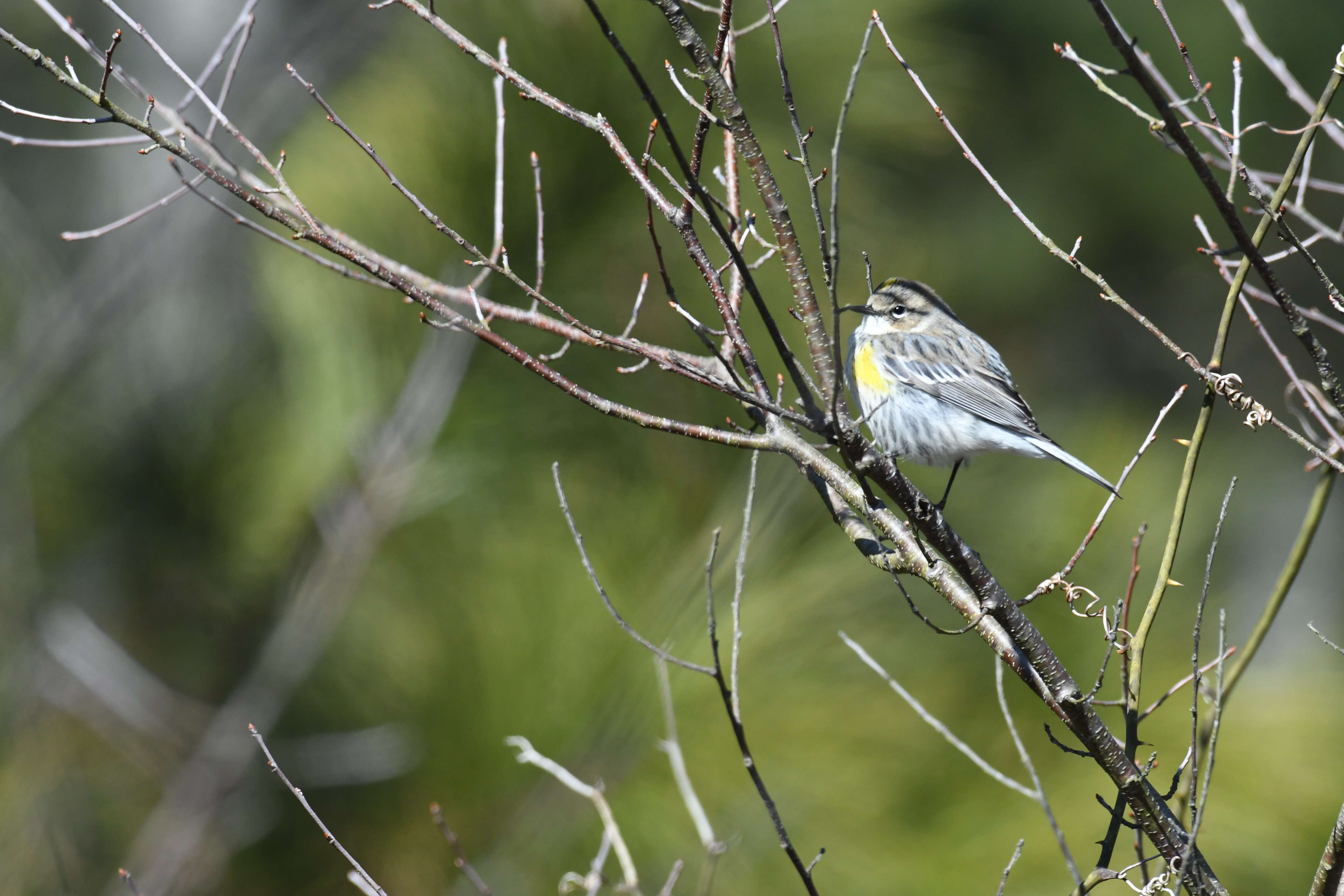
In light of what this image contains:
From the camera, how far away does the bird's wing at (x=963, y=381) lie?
234 centimetres

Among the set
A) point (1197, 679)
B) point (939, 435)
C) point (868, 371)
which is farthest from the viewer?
point (868, 371)

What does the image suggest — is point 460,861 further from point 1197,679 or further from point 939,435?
point 939,435

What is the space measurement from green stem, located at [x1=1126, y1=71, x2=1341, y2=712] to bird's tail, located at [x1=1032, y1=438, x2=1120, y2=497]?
59 centimetres

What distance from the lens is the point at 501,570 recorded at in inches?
70.9

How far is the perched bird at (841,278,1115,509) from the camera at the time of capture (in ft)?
7.28

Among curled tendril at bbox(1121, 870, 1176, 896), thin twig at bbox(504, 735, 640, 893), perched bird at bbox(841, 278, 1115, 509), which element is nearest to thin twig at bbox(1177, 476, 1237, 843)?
curled tendril at bbox(1121, 870, 1176, 896)

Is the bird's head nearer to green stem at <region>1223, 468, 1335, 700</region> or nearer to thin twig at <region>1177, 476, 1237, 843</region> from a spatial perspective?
green stem at <region>1223, 468, 1335, 700</region>

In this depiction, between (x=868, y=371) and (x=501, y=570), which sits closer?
(x=501, y=570)

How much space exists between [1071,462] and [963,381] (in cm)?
55

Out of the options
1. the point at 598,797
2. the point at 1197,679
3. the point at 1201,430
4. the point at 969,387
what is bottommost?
the point at 598,797

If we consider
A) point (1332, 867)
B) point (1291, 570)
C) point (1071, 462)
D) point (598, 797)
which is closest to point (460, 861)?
point (598, 797)

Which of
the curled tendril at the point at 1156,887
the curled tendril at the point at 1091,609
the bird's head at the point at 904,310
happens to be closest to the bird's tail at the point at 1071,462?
the curled tendril at the point at 1091,609

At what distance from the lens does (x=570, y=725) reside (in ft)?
5.28

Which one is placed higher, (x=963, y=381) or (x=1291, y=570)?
(x=963, y=381)
